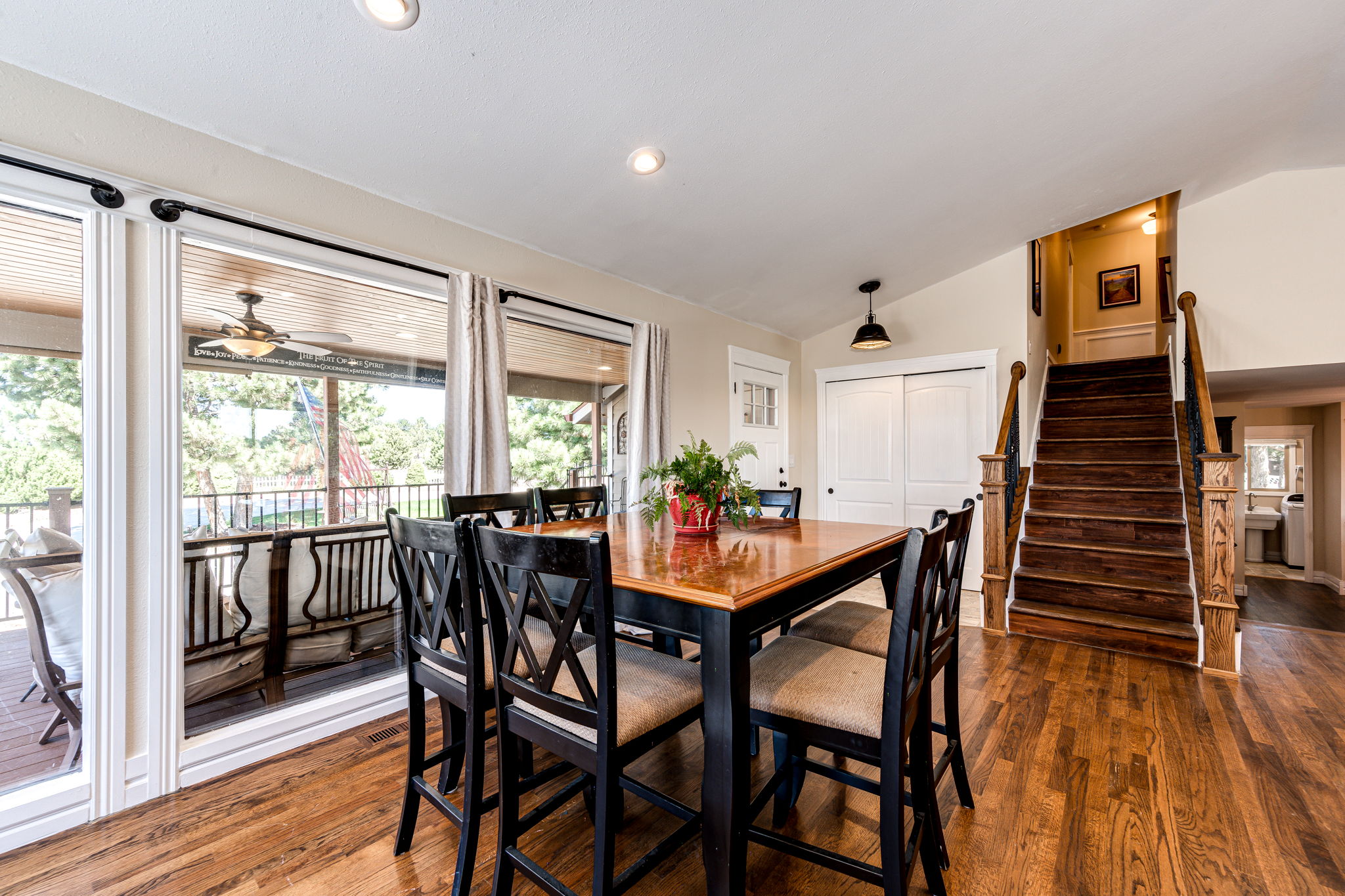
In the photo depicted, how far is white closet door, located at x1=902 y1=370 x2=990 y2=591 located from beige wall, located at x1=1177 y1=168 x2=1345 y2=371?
5.36ft

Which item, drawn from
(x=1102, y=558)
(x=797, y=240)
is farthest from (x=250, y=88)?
(x=1102, y=558)

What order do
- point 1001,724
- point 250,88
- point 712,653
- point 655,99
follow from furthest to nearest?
point 1001,724
point 655,99
point 250,88
point 712,653

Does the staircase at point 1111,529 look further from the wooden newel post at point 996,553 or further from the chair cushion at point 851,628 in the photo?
the chair cushion at point 851,628

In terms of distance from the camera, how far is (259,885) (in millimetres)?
1481

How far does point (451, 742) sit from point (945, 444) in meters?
4.47

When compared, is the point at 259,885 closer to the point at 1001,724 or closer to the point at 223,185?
the point at 223,185

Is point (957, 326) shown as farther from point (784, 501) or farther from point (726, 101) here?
point (726, 101)

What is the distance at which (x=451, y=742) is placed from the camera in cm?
186

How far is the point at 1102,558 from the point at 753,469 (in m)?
2.56

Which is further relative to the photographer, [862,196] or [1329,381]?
[1329,381]

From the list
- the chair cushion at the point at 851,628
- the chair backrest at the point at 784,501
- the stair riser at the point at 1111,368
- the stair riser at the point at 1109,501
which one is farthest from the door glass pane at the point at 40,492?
the stair riser at the point at 1111,368

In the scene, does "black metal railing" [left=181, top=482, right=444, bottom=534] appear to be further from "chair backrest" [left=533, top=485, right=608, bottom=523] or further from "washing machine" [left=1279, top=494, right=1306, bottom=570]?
"washing machine" [left=1279, top=494, right=1306, bottom=570]

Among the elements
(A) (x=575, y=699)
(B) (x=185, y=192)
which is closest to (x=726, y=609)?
(A) (x=575, y=699)

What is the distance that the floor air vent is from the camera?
226 cm
